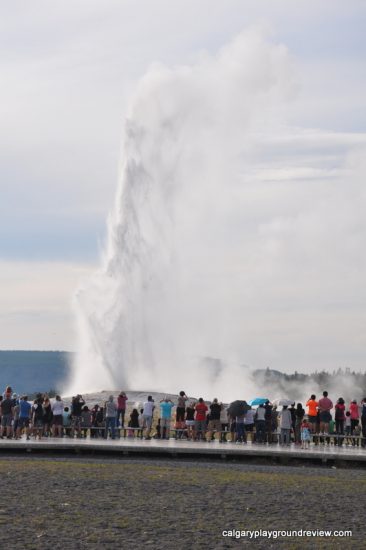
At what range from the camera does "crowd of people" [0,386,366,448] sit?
135 feet

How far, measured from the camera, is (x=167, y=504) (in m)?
26.1

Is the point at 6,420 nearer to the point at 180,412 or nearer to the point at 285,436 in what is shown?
the point at 180,412

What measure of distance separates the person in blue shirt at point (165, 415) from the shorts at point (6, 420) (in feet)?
17.6

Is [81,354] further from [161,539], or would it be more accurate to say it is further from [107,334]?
[161,539]

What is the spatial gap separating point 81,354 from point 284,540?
58.8 meters

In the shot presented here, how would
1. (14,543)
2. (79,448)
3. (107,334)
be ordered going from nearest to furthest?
(14,543) < (79,448) < (107,334)

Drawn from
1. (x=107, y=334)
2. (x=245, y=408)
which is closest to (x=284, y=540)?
(x=245, y=408)

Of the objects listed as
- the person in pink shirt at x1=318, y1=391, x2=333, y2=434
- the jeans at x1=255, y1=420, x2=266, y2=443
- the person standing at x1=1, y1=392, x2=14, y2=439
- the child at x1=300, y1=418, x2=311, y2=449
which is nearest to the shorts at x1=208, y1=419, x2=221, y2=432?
the jeans at x1=255, y1=420, x2=266, y2=443

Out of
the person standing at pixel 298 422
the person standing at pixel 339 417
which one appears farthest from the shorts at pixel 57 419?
the person standing at pixel 339 417

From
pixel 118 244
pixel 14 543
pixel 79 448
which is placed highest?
pixel 118 244

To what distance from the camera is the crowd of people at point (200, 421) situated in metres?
41.3

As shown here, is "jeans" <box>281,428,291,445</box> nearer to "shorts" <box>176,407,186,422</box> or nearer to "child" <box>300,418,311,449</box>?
"child" <box>300,418,311,449</box>

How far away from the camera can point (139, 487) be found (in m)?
28.7

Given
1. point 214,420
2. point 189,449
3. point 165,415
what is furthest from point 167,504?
point 165,415
